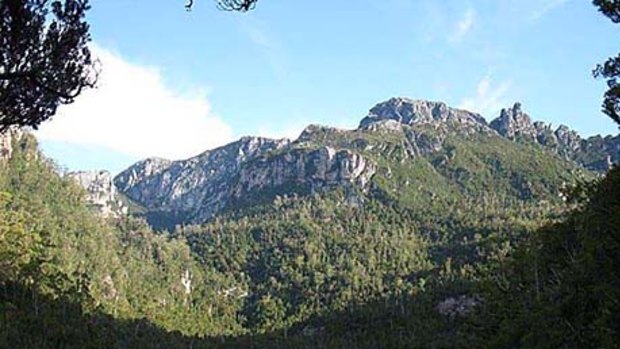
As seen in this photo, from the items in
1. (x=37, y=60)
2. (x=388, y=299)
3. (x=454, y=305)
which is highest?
(x=388, y=299)

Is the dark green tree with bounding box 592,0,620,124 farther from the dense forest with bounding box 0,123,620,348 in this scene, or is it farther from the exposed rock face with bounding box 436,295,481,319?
the exposed rock face with bounding box 436,295,481,319

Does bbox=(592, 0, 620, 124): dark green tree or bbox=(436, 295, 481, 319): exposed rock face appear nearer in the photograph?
bbox=(592, 0, 620, 124): dark green tree

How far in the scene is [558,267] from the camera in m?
46.5

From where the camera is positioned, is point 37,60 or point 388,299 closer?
point 37,60

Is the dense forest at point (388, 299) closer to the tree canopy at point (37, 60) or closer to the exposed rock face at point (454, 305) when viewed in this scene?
the exposed rock face at point (454, 305)

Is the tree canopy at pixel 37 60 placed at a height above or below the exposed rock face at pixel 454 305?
below

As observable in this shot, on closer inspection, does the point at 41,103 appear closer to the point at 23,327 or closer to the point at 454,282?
the point at 23,327

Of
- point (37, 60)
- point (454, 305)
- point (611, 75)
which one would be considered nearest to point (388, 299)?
point (454, 305)

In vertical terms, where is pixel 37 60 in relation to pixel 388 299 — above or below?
below

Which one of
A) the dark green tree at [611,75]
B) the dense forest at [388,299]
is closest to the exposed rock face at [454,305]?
the dense forest at [388,299]

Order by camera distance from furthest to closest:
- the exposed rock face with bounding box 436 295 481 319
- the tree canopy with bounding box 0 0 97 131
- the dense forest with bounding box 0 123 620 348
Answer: the exposed rock face with bounding box 436 295 481 319 → the dense forest with bounding box 0 123 620 348 → the tree canopy with bounding box 0 0 97 131

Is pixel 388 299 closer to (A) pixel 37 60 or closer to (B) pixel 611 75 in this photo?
(B) pixel 611 75

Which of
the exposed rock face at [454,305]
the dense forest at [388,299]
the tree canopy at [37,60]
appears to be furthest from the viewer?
the exposed rock face at [454,305]

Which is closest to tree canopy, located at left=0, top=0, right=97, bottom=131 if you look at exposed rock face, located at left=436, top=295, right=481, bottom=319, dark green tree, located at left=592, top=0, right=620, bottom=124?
dark green tree, located at left=592, top=0, right=620, bottom=124
